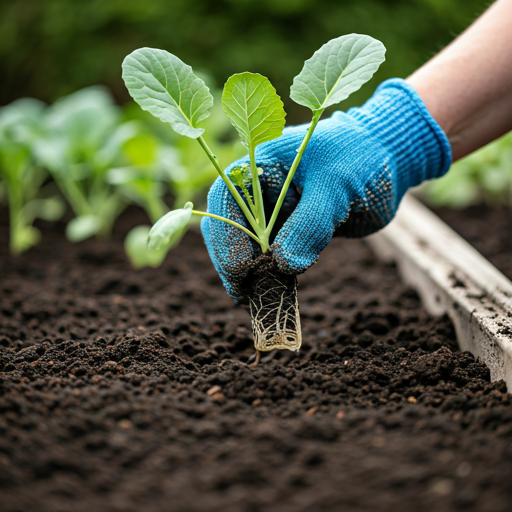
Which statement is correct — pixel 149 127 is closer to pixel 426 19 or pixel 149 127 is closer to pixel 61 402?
pixel 426 19

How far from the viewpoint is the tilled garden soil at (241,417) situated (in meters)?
0.73

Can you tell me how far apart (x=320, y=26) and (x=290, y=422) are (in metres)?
3.82

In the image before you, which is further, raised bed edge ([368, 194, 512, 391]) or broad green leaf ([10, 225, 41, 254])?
broad green leaf ([10, 225, 41, 254])

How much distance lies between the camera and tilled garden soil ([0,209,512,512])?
2.38 ft

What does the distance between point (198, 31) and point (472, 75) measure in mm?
3165

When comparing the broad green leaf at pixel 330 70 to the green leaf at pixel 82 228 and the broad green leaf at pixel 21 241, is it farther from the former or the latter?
the broad green leaf at pixel 21 241

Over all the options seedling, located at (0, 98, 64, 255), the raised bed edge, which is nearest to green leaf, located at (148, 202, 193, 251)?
the raised bed edge

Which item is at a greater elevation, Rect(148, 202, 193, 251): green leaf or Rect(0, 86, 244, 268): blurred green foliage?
Rect(148, 202, 193, 251): green leaf

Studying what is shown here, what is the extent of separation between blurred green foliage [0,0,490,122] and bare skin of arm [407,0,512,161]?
2.49 meters

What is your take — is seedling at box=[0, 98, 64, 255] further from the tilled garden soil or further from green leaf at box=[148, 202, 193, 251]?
green leaf at box=[148, 202, 193, 251]

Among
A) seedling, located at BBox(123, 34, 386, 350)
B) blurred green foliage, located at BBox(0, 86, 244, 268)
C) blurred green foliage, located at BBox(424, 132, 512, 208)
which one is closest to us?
seedling, located at BBox(123, 34, 386, 350)

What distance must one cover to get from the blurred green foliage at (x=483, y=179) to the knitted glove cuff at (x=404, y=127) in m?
1.48

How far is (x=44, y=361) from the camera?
1.17 meters

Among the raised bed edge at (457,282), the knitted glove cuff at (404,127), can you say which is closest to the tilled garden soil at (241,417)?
the raised bed edge at (457,282)
